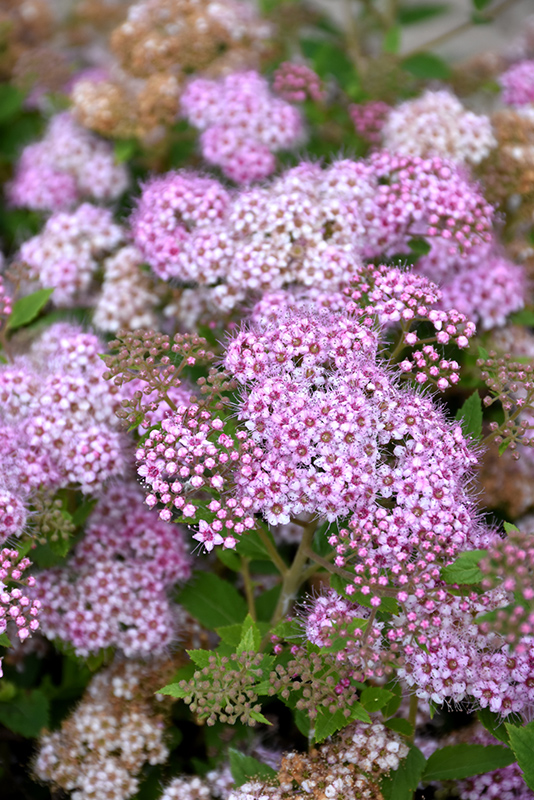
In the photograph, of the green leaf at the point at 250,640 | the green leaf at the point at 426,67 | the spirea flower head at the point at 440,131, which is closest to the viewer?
the green leaf at the point at 250,640

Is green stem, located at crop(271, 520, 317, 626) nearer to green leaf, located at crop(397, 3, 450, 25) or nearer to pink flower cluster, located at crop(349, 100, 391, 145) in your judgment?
pink flower cluster, located at crop(349, 100, 391, 145)

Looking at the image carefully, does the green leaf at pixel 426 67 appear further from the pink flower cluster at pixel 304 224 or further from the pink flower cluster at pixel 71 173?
the pink flower cluster at pixel 71 173

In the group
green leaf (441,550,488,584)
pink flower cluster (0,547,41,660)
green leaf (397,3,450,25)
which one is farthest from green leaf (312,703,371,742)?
green leaf (397,3,450,25)

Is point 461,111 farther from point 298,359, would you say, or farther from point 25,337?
point 25,337

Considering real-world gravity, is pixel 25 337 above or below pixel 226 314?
below

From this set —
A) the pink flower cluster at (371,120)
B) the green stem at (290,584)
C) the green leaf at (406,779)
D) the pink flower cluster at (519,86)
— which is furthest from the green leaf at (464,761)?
the pink flower cluster at (519,86)

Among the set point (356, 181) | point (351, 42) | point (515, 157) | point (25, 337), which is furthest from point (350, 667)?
point (351, 42)
